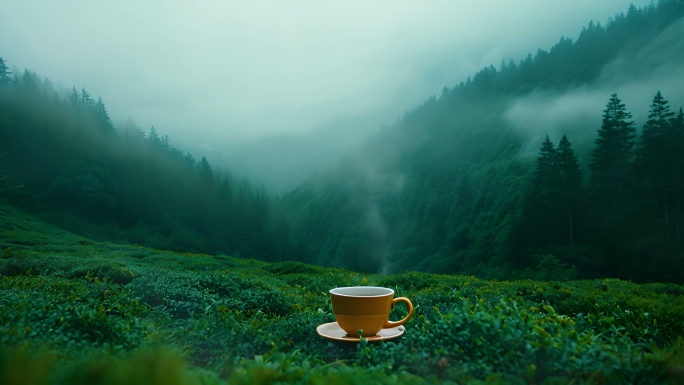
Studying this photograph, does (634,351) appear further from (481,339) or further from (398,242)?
(398,242)

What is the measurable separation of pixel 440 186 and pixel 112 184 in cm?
3856

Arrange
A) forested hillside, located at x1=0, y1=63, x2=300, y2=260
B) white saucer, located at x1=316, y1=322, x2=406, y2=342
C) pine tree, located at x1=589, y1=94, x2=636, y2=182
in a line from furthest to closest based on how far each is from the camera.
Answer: forested hillside, located at x1=0, y1=63, x2=300, y2=260
pine tree, located at x1=589, y1=94, x2=636, y2=182
white saucer, located at x1=316, y1=322, x2=406, y2=342

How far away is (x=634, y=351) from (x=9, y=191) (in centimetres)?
4533

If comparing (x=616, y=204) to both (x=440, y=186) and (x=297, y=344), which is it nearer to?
(x=297, y=344)

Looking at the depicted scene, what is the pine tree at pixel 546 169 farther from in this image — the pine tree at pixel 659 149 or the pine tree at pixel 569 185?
the pine tree at pixel 659 149

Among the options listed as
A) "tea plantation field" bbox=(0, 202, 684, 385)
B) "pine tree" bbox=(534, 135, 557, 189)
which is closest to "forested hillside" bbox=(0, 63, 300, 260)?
"pine tree" bbox=(534, 135, 557, 189)

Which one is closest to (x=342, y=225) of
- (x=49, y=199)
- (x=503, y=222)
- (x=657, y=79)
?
(x=503, y=222)

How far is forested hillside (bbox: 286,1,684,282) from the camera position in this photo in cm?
1878

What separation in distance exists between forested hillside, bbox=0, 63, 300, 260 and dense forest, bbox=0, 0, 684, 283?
0.70 feet

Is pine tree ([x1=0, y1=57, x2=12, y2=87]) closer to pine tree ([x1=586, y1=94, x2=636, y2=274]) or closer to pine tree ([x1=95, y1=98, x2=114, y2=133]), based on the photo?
pine tree ([x1=95, y1=98, x2=114, y2=133])

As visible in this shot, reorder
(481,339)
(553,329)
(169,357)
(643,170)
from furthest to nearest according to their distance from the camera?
(643,170), (553,329), (481,339), (169,357)

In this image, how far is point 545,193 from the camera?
83.3 ft

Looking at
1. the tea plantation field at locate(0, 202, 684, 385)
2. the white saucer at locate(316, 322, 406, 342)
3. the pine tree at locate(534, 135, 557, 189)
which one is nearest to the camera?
the tea plantation field at locate(0, 202, 684, 385)

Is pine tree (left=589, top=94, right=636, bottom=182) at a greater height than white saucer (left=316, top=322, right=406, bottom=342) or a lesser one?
greater
